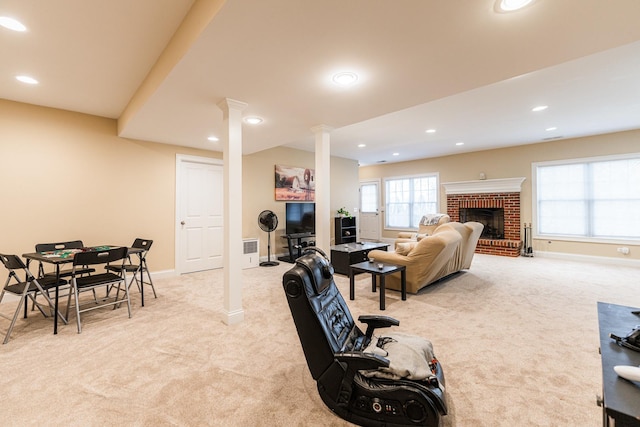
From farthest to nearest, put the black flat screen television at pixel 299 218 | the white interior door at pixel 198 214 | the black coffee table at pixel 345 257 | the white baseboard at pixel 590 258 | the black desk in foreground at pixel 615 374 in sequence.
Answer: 1. the black flat screen television at pixel 299 218
2. the white baseboard at pixel 590 258
3. the white interior door at pixel 198 214
4. the black coffee table at pixel 345 257
5. the black desk in foreground at pixel 615 374

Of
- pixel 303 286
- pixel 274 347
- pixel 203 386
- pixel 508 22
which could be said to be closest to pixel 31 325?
pixel 203 386

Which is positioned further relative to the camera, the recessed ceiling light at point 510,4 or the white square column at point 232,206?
the white square column at point 232,206

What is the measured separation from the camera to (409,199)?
8914 mm

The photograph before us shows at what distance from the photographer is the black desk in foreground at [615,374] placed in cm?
72

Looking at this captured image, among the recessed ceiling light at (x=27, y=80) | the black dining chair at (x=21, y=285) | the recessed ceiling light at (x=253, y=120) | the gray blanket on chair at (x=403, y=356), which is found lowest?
the gray blanket on chair at (x=403, y=356)

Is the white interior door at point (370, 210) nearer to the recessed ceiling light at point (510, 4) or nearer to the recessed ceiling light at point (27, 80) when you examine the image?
the recessed ceiling light at point (510, 4)

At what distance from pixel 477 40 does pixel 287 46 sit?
1289 millimetres

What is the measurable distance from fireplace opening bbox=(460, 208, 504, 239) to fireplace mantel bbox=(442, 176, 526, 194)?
529mm

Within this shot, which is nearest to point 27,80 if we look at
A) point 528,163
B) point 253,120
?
point 253,120

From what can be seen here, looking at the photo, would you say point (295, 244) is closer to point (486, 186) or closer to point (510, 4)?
point (486, 186)

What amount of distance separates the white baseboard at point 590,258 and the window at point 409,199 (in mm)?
2713

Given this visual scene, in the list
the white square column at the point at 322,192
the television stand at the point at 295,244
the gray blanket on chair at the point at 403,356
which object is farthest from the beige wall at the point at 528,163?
the gray blanket on chair at the point at 403,356

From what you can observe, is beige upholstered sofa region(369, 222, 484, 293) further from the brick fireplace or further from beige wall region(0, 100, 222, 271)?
beige wall region(0, 100, 222, 271)

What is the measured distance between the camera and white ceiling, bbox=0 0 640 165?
1688 mm
